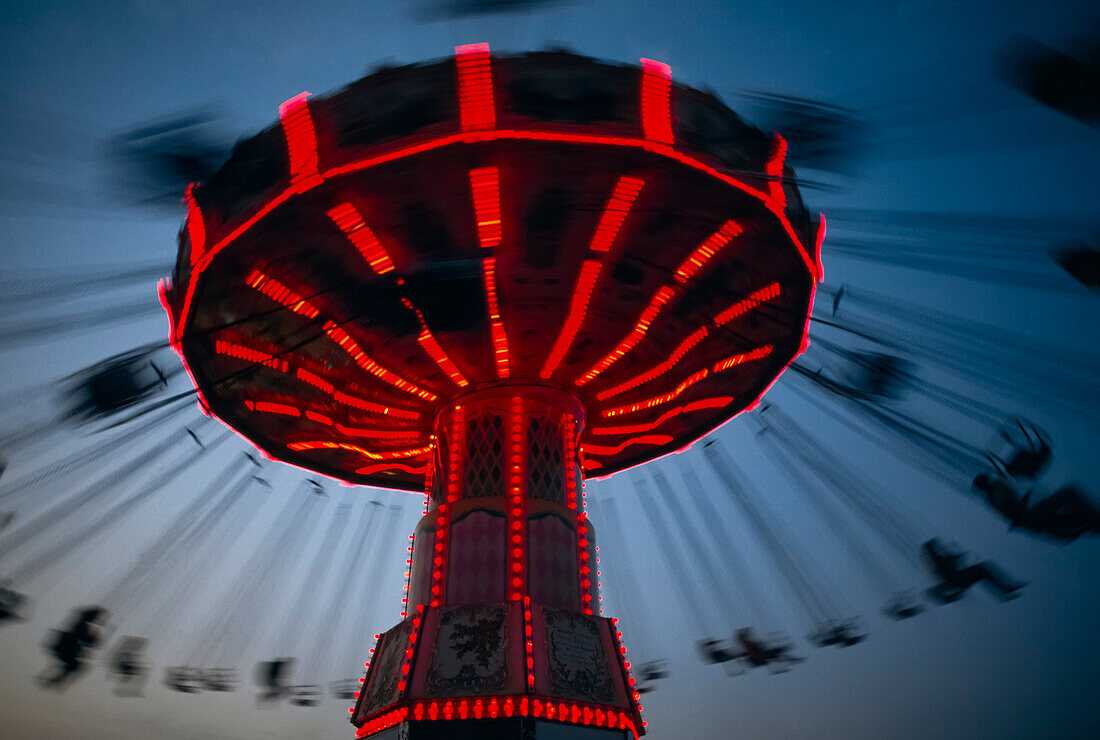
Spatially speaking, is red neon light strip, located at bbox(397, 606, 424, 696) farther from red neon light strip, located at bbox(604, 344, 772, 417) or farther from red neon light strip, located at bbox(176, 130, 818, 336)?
red neon light strip, located at bbox(176, 130, 818, 336)

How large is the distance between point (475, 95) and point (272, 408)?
7.02 m

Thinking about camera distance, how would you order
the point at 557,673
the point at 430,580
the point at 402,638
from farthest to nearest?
1. the point at 430,580
2. the point at 402,638
3. the point at 557,673

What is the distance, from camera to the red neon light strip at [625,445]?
16016 mm

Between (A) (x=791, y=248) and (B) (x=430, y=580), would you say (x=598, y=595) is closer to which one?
(B) (x=430, y=580)

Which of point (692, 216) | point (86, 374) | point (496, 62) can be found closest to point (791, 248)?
point (692, 216)

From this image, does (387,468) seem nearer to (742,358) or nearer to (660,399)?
(660,399)

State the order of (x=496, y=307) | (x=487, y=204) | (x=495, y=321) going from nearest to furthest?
1. (x=487, y=204)
2. (x=496, y=307)
3. (x=495, y=321)

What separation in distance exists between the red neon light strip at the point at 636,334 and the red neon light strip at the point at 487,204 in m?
2.56

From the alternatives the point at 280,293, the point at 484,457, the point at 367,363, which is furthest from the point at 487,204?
the point at 484,457

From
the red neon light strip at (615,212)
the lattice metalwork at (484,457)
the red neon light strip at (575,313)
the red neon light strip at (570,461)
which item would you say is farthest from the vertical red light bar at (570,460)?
the red neon light strip at (615,212)

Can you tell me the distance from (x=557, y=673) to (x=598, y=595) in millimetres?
2131

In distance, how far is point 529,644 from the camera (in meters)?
10.9

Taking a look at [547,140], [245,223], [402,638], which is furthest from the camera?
[402,638]

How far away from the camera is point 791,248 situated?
10.9 metres
